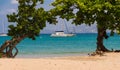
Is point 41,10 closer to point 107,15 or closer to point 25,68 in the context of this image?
point 107,15

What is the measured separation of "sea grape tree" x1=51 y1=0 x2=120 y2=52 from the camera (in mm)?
28750

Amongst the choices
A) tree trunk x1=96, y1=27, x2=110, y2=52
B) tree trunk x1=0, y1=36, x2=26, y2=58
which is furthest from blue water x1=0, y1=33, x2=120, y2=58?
tree trunk x1=0, y1=36, x2=26, y2=58

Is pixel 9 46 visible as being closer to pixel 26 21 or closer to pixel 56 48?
pixel 26 21

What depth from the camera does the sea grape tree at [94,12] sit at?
1132 inches

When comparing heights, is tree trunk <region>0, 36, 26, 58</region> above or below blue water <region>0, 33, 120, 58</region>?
above

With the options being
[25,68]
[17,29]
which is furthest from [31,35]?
[25,68]

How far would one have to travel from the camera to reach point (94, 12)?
95.4ft

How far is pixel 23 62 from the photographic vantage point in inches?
799

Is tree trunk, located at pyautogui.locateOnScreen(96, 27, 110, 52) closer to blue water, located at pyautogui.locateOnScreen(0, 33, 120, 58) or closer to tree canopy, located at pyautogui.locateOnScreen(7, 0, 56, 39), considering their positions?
tree canopy, located at pyautogui.locateOnScreen(7, 0, 56, 39)

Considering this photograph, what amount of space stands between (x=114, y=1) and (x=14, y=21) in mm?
6753

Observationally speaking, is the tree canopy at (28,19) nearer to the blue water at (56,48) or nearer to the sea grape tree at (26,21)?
the sea grape tree at (26,21)

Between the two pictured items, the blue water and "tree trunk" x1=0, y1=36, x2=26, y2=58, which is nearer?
"tree trunk" x1=0, y1=36, x2=26, y2=58

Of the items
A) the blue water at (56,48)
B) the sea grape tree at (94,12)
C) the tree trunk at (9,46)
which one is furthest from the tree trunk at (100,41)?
the blue water at (56,48)

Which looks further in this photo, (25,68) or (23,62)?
(23,62)
